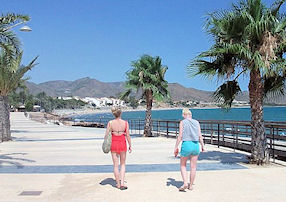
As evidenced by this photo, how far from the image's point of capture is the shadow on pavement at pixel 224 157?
9858 millimetres

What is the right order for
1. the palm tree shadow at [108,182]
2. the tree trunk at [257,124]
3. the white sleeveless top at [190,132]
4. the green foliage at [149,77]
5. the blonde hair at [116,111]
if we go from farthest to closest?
the green foliage at [149,77] < the tree trunk at [257,124] < the palm tree shadow at [108,182] < the blonde hair at [116,111] < the white sleeveless top at [190,132]

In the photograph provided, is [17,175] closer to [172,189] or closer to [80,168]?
[80,168]

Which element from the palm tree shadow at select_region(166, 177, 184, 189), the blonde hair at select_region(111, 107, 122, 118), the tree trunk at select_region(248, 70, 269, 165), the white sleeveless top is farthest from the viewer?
the tree trunk at select_region(248, 70, 269, 165)

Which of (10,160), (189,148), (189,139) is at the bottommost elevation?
(10,160)

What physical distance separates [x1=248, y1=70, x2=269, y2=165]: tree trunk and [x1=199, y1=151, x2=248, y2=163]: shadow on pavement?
710 millimetres

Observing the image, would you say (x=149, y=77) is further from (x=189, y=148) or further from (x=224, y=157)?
(x=189, y=148)

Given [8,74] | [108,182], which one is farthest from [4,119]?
[108,182]

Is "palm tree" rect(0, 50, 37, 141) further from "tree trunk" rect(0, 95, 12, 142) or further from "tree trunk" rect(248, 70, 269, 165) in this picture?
"tree trunk" rect(248, 70, 269, 165)

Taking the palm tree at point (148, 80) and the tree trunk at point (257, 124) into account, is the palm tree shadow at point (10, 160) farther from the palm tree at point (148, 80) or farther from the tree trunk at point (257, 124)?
the palm tree at point (148, 80)

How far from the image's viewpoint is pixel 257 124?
9109 mm

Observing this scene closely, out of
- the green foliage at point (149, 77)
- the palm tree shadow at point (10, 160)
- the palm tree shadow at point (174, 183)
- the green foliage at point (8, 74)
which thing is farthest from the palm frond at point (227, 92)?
the green foliage at point (8, 74)

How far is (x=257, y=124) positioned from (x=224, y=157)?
6.11 ft

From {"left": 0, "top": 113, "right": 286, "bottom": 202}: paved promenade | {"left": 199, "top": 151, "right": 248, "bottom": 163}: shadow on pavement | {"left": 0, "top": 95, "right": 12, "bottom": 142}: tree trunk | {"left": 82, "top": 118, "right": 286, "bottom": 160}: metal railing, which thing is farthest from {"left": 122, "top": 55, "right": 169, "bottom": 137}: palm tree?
{"left": 0, "top": 113, "right": 286, "bottom": 202}: paved promenade

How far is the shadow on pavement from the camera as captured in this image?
388 inches
